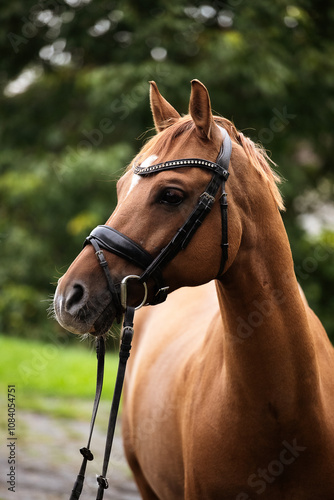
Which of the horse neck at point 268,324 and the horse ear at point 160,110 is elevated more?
the horse ear at point 160,110

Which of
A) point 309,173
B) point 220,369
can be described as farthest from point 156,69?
point 220,369

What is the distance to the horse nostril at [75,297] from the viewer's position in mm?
1984

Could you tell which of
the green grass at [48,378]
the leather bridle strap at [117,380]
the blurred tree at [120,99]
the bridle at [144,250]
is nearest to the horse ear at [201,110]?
the bridle at [144,250]

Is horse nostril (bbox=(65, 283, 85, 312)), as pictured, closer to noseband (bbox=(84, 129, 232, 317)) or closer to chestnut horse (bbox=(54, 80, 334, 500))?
chestnut horse (bbox=(54, 80, 334, 500))

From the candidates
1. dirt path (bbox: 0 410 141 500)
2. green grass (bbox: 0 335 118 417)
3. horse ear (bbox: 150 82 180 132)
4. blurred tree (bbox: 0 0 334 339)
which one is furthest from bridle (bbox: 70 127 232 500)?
blurred tree (bbox: 0 0 334 339)

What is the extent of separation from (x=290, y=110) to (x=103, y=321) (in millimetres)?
9639

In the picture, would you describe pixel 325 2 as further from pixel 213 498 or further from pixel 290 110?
pixel 213 498

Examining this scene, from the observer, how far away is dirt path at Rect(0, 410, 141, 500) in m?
4.58

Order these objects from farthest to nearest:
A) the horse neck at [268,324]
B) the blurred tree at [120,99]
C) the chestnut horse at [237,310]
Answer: the blurred tree at [120,99] < the horse neck at [268,324] < the chestnut horse at [237,310]

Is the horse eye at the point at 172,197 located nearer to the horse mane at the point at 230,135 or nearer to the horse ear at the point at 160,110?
the horse mane at the point at 230,135

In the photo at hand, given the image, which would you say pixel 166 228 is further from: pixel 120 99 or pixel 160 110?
pixel 120 99

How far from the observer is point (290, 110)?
35.6 feet

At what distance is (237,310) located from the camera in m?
A: 2.29

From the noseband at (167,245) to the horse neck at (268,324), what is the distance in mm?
154
